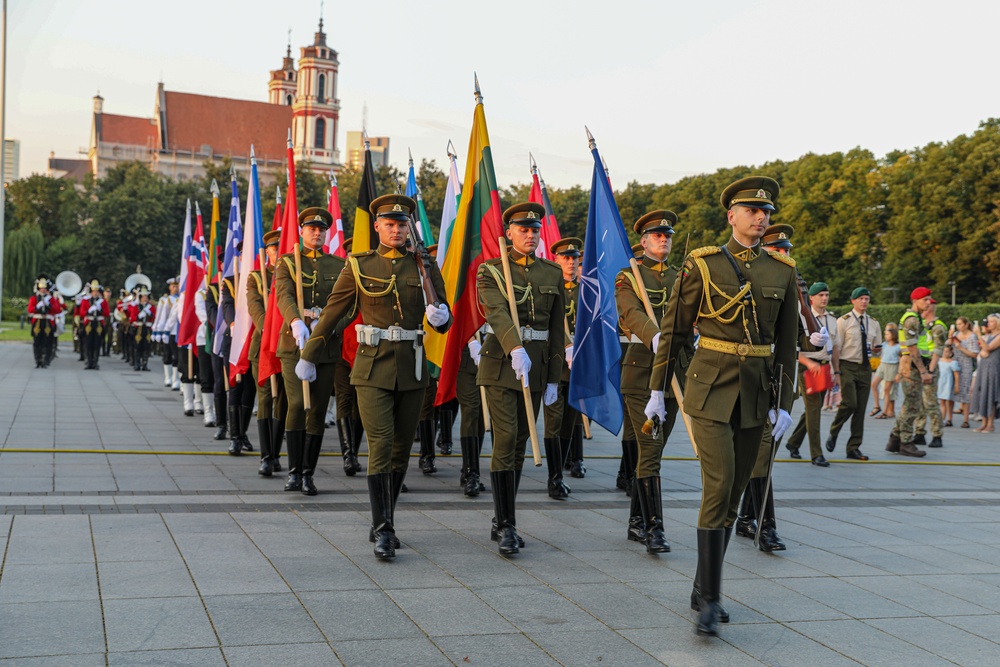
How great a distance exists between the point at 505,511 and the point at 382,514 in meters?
0.83

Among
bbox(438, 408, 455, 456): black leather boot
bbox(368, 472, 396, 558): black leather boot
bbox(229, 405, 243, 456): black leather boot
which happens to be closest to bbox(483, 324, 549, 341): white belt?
bbox(368, 472, 396, 558): black leather boot

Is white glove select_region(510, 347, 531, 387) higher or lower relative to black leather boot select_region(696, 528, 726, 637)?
higher

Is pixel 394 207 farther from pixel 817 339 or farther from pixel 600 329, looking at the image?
pixel 817 339

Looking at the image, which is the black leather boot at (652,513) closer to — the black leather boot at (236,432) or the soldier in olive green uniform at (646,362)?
the soldier in olive green uniform at (646,362)

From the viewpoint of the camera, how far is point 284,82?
15188cm

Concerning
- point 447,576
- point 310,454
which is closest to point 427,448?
point 310,454

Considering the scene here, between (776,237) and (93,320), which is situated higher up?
(776,237)

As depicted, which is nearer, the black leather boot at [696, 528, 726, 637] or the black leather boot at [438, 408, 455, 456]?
the black leather boot at [696, 528, 726, 637]

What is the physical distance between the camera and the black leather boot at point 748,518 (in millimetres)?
7684

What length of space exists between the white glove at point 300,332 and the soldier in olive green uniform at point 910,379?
849 centimetres

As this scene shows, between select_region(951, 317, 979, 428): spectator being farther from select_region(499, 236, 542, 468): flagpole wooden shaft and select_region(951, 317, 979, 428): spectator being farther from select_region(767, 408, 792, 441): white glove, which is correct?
select_region(767, 408, 792, 441): white glove

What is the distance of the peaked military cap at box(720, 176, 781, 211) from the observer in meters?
5.54

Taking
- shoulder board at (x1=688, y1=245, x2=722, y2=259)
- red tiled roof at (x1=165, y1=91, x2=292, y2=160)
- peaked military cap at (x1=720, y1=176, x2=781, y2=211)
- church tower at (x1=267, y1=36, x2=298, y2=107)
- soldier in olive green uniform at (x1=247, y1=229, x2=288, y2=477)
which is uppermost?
church tower at (x1=267, y1=36, x2=298, y2=107)

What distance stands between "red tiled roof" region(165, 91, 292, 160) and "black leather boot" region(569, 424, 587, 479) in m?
122
